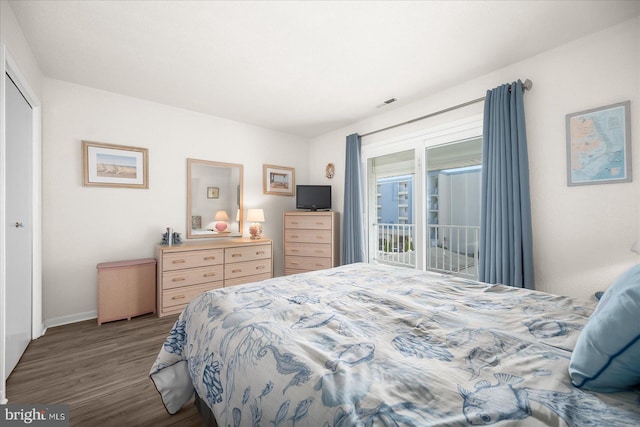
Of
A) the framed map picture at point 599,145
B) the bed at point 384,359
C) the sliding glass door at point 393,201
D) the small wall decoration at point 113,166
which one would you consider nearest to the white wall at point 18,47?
the small wall decoration at point 113,166

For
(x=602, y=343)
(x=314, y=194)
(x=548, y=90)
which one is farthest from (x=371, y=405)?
(x=314, y=194)

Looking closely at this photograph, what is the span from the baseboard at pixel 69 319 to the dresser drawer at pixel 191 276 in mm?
843

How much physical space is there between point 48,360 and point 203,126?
9.67ft

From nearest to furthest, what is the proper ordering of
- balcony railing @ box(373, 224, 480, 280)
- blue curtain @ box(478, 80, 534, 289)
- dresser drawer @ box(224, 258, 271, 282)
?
blue curtain @ box(478, 80, 534, 289)
dresser drawer @ box(224, 258, 271, 282)
balcony railing @ box(373, 224, 480, 280)

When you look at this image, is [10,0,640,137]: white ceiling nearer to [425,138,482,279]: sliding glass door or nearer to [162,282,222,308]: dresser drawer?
[425,138,482,279]: sliding glass door

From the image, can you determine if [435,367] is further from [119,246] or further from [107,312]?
[119,246]

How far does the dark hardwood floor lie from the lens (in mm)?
1520

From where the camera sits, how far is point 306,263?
412cm

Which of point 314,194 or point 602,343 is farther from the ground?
point 314,194

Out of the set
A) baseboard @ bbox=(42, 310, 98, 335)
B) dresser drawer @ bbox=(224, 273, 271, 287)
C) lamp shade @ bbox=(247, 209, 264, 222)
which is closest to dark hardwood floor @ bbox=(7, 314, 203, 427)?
baseboard @ bbox=(42, 310, 98, 335)

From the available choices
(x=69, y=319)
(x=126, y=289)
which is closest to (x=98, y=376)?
(x=126, y=289)

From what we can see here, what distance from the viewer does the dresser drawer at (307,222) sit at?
404 centimetres

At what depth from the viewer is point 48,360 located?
2096 millimetres

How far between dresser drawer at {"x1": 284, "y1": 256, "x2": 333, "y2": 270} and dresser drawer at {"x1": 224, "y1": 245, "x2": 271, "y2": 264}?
447mm
